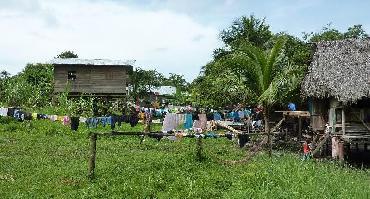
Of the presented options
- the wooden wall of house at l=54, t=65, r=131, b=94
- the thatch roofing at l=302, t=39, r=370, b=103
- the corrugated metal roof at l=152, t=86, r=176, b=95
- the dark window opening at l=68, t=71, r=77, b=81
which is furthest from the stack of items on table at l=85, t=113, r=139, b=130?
the corrugated metal roof at l=152, t=86, r=176, b=95

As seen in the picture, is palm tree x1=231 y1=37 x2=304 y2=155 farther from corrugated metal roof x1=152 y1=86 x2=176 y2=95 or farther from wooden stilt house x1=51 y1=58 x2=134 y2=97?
corrugated metal roof x1=152 y1=86 x2=176 y2=95

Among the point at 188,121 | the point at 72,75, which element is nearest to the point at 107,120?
the point at 188,121

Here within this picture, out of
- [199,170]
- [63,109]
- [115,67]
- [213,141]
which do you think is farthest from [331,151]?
[115,67]

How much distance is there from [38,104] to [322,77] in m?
21.8

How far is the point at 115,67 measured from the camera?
120 feet

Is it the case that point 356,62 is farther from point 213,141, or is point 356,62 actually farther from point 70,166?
point 70,166

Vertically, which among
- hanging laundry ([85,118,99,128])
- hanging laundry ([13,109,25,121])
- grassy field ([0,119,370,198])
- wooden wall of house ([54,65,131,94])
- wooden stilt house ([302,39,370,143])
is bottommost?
grassy field ([0,119,370,198])

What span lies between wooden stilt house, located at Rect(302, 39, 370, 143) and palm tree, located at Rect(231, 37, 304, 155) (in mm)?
786

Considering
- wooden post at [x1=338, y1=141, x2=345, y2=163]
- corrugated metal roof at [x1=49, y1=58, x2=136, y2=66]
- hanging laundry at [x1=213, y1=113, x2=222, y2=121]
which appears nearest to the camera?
wooden post at [x1=338, y1=141, x2=345, y2=163]

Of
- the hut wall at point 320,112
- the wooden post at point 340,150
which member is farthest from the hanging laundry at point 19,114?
the wooden post at point 340,150

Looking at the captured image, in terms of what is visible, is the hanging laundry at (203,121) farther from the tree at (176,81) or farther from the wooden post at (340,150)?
the tree at (176,81)

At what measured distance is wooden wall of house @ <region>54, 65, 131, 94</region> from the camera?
36031mm

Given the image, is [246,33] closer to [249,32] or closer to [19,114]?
[249,32]

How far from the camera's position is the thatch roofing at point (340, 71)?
57.4ft
